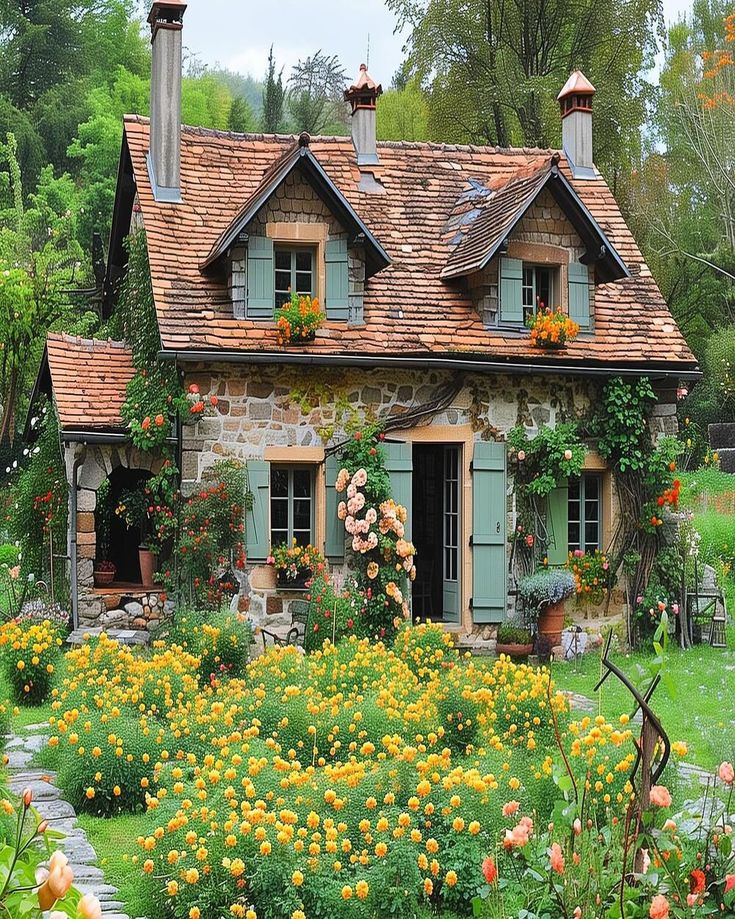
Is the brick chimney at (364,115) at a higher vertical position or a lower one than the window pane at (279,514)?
higher

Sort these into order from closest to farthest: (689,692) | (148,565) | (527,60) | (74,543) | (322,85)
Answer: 1. (689,692)
2. (74,543)
3. (148,565)
4. (527,60)
5. (322,85)

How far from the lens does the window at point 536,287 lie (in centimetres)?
1449

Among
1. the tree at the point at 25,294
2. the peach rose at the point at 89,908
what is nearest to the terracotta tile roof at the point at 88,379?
the tree at the point at 25,294

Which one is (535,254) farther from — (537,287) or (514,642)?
(514,642)

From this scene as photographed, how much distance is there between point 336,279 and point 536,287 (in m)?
2.67

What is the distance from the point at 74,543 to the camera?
12.7m

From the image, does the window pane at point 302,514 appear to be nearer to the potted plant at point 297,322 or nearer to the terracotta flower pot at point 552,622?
the potted plant at point 297,322

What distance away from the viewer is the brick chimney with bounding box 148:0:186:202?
13.9m

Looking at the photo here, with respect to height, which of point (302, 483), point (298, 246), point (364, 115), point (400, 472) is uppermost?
point (364, 115)

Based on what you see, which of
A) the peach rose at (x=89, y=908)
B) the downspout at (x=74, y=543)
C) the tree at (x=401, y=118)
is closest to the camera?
the peach rose at (x=89, y=908)

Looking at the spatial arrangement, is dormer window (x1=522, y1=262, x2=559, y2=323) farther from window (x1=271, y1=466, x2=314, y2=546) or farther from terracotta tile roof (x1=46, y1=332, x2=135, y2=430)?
terracotta tile roof (x1=46, y1=332, x2=135, y2=430)

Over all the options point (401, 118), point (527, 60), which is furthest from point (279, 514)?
point (401, 118)

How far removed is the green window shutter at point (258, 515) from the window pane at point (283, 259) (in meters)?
2.35

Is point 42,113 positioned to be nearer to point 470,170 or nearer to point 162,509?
point 470,170
